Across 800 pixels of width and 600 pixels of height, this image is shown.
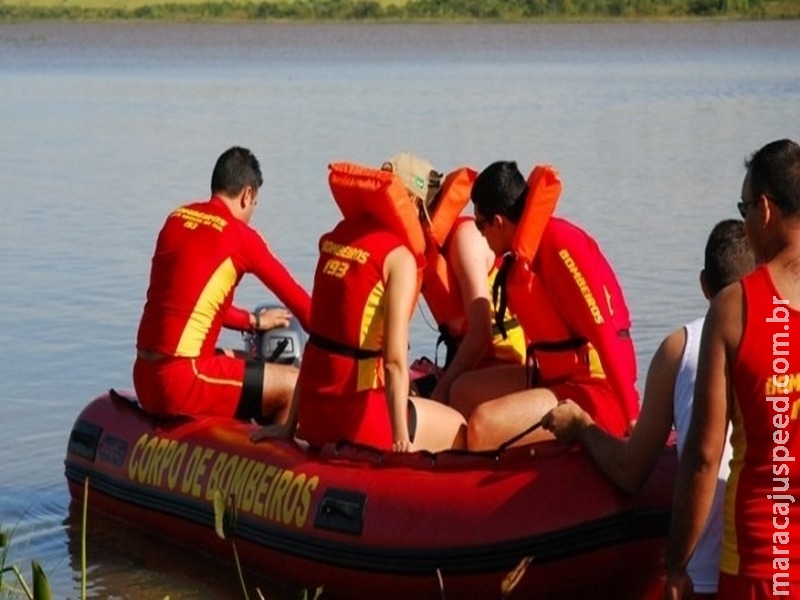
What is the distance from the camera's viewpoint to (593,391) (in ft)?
21.5

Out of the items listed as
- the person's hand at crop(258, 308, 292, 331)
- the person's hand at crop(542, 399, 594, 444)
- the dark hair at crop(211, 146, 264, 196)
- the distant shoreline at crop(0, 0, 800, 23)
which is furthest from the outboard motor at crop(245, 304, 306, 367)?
the distant shoreline at crop(0, 0, 800, 23)

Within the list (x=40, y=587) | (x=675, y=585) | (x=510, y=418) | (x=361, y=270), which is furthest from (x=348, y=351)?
(x=40, y=587)

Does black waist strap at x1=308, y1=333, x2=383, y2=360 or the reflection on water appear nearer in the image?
black waist strap at x1=308, y1=333, x2=383, y2=360

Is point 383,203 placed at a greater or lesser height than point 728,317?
lesser

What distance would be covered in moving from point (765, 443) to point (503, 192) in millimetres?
2583

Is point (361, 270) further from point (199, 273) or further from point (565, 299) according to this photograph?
point (199, 273)

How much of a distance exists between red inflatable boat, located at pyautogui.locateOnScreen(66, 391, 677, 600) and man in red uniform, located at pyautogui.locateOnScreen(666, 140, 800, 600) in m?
0.96

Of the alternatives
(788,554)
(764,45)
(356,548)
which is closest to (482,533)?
(356,548)

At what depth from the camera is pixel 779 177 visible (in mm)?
4008

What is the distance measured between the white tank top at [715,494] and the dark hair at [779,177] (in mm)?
433

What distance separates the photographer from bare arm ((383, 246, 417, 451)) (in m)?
6.19

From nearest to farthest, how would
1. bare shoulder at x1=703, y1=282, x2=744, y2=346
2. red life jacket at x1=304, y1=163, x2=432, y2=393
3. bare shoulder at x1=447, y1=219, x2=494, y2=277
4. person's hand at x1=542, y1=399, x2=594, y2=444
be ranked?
bare shoulder at x1=703, y1=282, x2=744, y2=346
person's hand at x1=542, y1=399, x2=594, y2=444
red life jacket at x1=304, y1=163, x2=432, y2=393
bare shoulder at x1=447, y1=219, x2=494, y2=277

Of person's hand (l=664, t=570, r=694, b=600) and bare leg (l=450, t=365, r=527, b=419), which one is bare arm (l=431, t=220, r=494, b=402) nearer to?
bare leg (l=450, t=365, r=527, b=419)

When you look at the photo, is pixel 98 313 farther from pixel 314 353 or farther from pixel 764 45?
pixel 764 45
